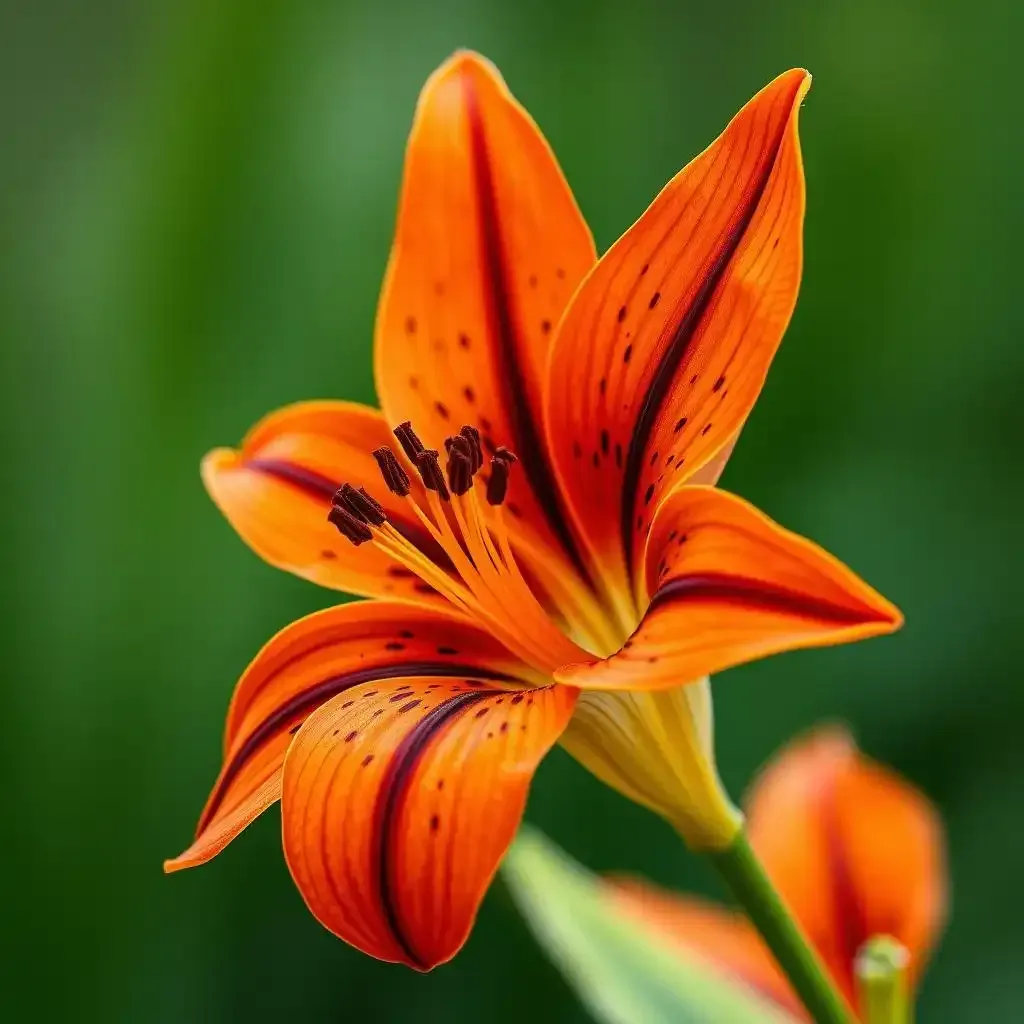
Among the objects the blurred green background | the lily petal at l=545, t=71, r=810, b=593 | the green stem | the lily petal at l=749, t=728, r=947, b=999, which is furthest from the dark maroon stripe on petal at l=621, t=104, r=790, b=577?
the blurred green background

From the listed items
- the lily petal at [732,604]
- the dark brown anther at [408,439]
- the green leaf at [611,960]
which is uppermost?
the dark brown anther at [408,439]

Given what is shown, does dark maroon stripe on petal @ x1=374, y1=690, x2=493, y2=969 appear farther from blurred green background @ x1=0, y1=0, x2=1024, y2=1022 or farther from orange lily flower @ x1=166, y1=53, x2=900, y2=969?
blurred green background @ x1=0, y1=0, x2=1024, y2=1022

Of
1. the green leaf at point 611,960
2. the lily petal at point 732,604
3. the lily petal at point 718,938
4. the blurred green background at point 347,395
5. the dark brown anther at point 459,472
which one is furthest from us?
the blurred green background at point 347,395

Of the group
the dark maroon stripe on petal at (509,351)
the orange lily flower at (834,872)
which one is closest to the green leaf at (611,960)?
the orange lily flower at (834,872)

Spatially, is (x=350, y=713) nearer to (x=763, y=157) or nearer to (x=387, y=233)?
(x=763, y=157)

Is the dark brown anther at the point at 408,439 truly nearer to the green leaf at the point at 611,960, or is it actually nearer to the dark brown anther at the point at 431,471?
the dark brown anther at the point at 431,471

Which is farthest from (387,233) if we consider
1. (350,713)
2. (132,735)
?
(350,713)
